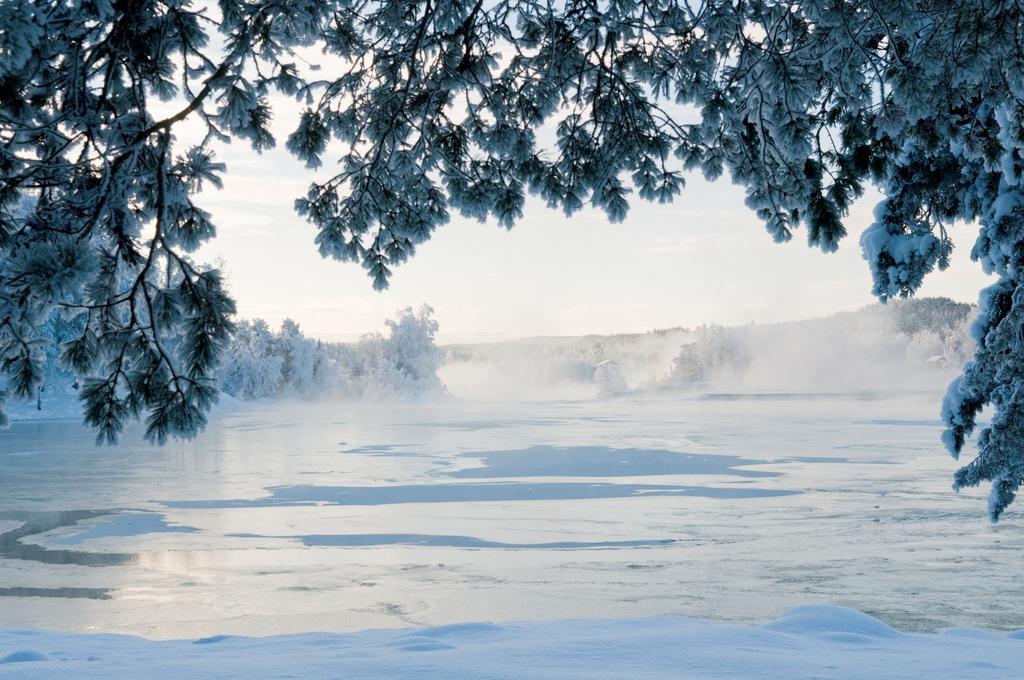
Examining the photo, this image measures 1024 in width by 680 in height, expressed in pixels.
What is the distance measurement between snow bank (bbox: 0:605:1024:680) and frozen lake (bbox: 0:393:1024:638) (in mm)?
2067

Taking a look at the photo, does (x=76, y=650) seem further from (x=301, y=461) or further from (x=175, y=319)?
(x=301, y=461)

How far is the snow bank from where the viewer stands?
5090 mm

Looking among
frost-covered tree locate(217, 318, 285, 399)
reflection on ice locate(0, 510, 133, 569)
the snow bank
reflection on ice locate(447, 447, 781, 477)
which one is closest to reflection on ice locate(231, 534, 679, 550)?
reflection on ice locate(0, 510, 133, 569)

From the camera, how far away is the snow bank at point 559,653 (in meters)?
5.09

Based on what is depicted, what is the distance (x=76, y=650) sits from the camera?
20.4 ft

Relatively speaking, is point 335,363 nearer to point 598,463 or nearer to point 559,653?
point 598,463

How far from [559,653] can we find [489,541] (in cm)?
763

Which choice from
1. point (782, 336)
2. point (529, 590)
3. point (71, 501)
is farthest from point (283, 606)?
point (782, 336)

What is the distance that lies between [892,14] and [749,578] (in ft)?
24.7

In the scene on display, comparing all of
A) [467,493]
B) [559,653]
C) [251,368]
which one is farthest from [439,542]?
[251,368]

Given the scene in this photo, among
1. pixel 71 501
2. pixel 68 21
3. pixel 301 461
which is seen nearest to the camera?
pixel 68 21

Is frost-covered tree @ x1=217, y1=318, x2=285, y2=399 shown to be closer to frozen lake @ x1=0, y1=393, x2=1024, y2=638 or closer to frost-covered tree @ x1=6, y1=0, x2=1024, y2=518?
frozen lake @ x1=0, y1=393, x2=1024, y2=638

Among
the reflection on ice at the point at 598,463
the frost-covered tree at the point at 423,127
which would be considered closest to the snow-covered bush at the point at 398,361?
the reflection on ice at the point at 598,463

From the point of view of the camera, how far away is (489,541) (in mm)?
13086
